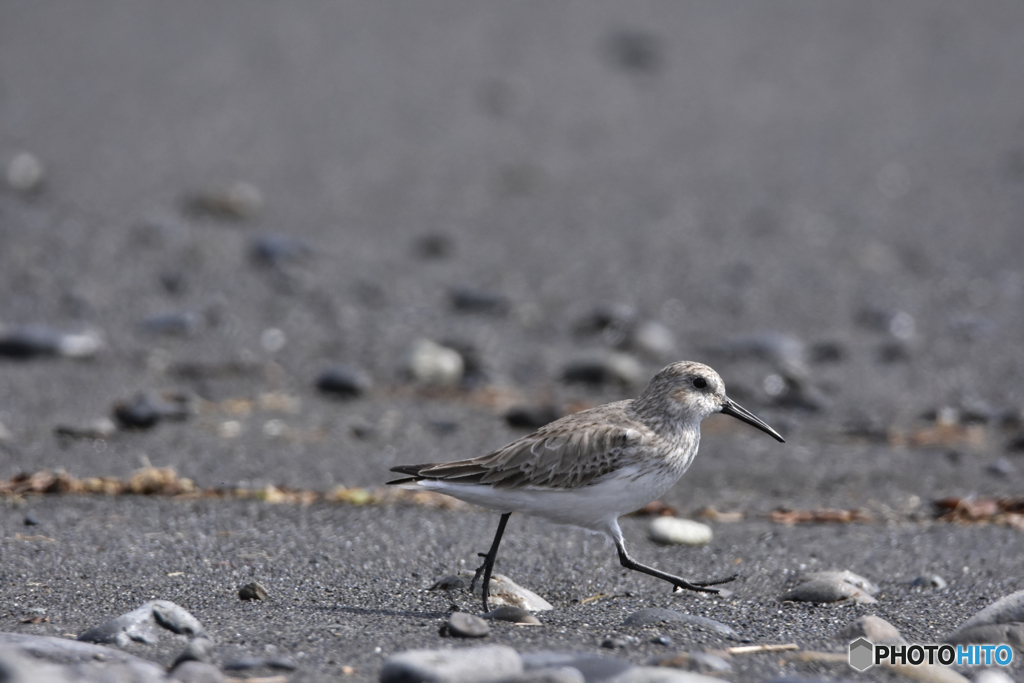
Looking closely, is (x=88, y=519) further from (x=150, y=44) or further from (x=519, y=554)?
(x=150, y=44)

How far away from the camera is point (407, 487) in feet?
14.5

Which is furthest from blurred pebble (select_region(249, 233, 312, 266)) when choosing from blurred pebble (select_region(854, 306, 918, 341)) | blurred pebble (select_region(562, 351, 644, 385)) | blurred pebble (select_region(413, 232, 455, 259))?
blurred pebble (select_region(854, 306, 918, 341))

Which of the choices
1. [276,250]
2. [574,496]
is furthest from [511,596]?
[276,250]

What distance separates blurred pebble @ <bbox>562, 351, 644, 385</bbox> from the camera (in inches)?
312

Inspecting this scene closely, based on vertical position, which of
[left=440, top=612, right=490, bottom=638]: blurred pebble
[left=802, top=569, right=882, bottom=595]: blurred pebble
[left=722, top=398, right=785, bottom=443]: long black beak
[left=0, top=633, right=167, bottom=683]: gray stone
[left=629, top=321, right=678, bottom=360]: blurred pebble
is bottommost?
[left=0, top=633, right=167, bottom=683]: gray stone

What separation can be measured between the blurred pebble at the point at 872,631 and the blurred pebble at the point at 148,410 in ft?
14.8

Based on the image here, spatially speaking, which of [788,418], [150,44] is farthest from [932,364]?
[150,44]

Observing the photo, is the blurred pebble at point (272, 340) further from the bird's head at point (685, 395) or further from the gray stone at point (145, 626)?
the gray stone at point (145, 626)

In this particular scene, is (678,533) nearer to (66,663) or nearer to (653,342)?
(66,663)

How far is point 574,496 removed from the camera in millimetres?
4418

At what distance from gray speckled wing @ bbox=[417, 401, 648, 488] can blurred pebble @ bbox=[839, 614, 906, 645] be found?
1.08 m

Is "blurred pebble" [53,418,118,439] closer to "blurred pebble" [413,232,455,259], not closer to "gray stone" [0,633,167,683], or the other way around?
"gray stone" [0,633,167,683]

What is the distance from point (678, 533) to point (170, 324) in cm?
489

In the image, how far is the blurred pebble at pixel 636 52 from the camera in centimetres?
1384
